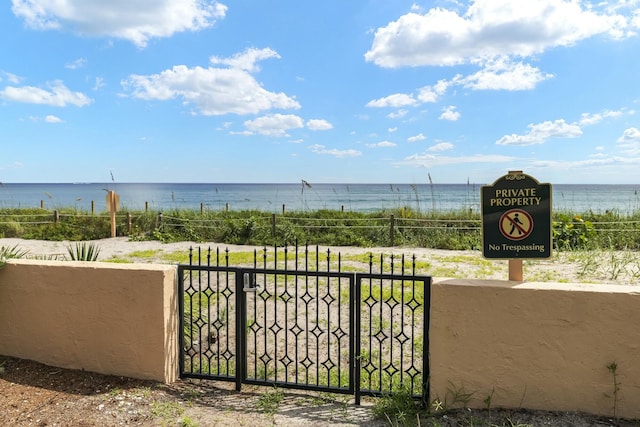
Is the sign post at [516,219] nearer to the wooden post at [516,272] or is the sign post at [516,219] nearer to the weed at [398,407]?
the wooden post at [516,272]

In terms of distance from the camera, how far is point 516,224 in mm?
3613

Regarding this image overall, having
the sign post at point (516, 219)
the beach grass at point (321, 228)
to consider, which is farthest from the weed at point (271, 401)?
the beach grass at point (321, 228)

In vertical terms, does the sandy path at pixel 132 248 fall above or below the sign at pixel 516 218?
below

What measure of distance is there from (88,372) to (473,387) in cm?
352

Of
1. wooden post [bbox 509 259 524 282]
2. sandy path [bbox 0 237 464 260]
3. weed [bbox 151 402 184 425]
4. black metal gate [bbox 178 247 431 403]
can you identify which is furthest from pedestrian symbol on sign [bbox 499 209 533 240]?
sandy path [bbox 0 237 464 260]

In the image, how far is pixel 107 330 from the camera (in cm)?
420

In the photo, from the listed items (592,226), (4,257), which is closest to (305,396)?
(4,257)

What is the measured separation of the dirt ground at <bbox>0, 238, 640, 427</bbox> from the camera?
11.3 feet

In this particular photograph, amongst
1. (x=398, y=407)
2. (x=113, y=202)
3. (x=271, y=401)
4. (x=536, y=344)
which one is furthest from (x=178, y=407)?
(x=113, y=202)

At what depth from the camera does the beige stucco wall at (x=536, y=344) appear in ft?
10.9

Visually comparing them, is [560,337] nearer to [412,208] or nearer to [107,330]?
[107,330]

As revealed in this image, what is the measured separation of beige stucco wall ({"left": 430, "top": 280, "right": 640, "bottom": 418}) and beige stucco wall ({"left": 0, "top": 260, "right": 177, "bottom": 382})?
2371 mm

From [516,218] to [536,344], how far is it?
3.21ft

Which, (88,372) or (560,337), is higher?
(560,337)
